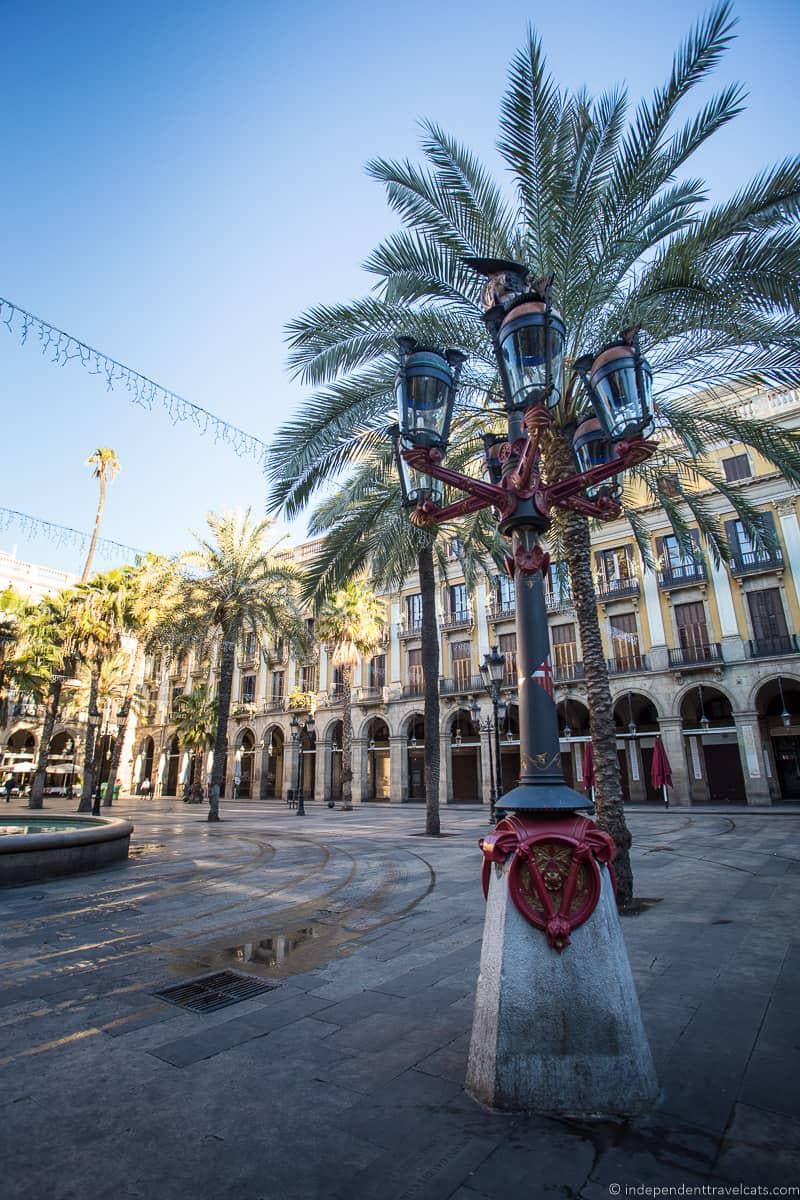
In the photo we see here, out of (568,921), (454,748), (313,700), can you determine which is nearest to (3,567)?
(313,700)

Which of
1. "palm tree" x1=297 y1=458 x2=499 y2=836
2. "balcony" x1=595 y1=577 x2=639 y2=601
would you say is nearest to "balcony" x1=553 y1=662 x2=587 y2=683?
"balcony" x1=595 y1=577 x2=639 y2=601

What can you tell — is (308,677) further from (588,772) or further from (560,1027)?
(560,1027)

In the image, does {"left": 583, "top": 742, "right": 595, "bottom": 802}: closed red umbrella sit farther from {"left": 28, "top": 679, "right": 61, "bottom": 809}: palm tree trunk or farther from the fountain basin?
{"left": 28, "top": 679, "right": 61, "bottom": 809}: palm tree trunk

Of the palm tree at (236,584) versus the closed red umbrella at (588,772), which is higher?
the palm tree at (236,584)

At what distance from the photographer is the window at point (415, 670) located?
3328cm

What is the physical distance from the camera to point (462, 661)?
31703 mm

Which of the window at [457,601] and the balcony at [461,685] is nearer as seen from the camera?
the balcony at [461,685]

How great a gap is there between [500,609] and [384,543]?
60.6 ft

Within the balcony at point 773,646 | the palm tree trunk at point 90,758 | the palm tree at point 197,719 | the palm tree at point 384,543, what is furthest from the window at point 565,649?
the palm tree at point 197,719

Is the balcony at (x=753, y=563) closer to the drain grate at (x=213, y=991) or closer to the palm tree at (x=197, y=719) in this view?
the drain grate at (x=213, y=991)

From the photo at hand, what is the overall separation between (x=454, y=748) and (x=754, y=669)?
50.5 ft

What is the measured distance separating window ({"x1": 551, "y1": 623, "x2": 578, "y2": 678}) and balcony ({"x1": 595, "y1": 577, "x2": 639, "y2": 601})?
7.65 feet

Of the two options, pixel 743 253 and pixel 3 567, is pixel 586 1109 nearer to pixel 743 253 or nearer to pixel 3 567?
pixel 743 253

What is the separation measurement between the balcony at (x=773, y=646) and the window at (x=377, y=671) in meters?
19.4
